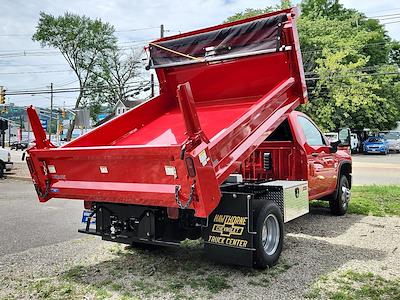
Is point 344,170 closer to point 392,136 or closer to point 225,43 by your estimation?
point 225,43

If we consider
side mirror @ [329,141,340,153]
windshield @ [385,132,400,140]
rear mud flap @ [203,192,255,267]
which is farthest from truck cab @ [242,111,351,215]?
windshield @ [385,132,400,140]

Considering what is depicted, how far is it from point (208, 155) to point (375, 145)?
34.8 m

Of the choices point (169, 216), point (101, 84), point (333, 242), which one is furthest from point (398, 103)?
point (169, 216)

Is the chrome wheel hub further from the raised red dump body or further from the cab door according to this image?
the cab door

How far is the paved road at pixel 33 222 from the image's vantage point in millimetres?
6871

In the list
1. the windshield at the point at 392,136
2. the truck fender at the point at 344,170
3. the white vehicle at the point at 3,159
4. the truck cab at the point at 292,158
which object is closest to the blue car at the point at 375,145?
the windshield at the point at 392,136

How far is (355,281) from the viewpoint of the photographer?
4703 millimetres

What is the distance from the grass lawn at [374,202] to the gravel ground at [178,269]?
1938mm

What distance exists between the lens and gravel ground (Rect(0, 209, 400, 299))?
4473mm

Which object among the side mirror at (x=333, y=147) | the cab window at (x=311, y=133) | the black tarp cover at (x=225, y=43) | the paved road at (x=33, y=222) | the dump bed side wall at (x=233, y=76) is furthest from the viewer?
the side mirror at (x=333, y=147)

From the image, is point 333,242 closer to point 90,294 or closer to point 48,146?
point 90,294

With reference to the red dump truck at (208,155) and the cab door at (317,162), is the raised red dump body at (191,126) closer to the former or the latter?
the red dump truck at (208,155)

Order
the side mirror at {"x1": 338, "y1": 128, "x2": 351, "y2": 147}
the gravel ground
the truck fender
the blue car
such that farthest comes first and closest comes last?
the blue car → the side mirror at {"x1": 338, "y1": 128, "x2": 351, "y2": 147} → the truck fender → the gravel ground

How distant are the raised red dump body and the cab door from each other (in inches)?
55.5
